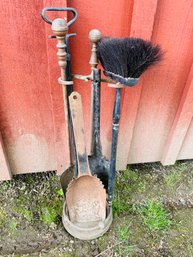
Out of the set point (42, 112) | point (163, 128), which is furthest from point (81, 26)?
point (163, 128)

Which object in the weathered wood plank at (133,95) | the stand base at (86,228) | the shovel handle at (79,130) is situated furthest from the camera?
the stand base at (86,228)

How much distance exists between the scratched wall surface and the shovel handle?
0.24 metres

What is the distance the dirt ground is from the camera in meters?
1.25

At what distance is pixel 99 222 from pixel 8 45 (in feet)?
3.15

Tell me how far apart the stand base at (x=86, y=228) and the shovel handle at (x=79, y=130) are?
32 cm

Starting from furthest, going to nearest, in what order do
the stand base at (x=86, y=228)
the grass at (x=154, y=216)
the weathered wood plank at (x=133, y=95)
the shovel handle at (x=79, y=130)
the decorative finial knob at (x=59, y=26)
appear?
the grass at (x=154, y=216) → the stand base at (x=86, y=228) → the weathered wood plank at (x=133, y=95) → the shovel handle at (x=79, y=130) → the decorative finial knob at (x=59, y=26)

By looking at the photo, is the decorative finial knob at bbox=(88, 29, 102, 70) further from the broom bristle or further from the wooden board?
the wooden board

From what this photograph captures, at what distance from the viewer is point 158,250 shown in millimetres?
1257

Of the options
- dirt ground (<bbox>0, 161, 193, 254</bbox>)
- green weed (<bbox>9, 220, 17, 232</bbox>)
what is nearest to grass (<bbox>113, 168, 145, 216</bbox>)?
dirt ground (<bbox>0, 161, 193, 254</bbox>)

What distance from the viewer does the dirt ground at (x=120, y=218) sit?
125 cm

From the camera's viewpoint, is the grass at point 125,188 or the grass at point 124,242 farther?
the grass at point 125,188

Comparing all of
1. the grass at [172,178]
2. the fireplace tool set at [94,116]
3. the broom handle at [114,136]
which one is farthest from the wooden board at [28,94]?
the grass at [172,178]

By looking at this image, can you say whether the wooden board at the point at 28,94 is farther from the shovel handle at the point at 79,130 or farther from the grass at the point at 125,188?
the grass at the point at 125,188

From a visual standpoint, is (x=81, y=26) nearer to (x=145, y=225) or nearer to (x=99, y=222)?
(x=99, y=222)
